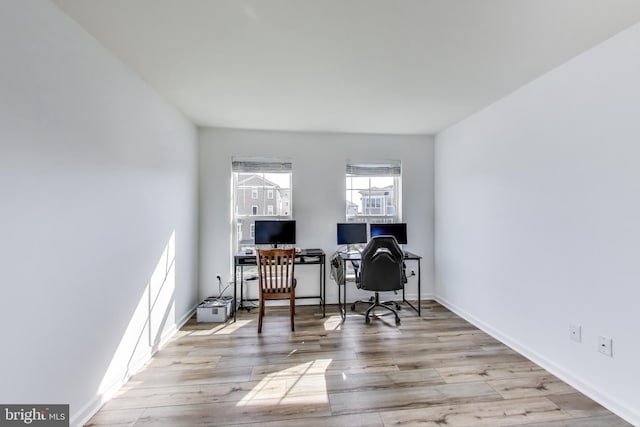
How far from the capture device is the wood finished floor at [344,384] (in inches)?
68.2

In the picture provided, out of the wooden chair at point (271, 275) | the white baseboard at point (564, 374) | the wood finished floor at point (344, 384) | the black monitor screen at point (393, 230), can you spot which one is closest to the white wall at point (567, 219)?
the white baseboard at point (564, 374)

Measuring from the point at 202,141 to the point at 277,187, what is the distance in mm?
1206

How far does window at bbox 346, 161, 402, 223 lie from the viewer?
158 inches

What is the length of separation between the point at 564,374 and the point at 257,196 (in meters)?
3.69

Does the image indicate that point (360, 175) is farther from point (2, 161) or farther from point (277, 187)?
point (2, 161)

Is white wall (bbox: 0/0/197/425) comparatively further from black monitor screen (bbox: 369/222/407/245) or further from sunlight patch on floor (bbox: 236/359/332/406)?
black monitor screen (bbox: 369/222/407/245)

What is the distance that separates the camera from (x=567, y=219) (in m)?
2.07

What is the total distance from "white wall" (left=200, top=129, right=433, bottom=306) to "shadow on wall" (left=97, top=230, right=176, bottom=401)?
82cm

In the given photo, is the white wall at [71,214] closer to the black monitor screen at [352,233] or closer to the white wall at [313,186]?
the white wall at [313,186]

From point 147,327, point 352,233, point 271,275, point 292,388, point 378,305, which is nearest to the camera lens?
point 292,388

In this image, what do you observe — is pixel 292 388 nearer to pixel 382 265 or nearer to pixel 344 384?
pixel 344 384

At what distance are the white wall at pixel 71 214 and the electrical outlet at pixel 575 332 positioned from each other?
135 inches

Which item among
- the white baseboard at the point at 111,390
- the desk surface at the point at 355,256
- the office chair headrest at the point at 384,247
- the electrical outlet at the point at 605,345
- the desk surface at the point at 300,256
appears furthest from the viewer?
the desk surface at the point at 355,256

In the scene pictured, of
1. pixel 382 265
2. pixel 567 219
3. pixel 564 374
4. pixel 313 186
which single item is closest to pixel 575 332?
pixel 564 374
